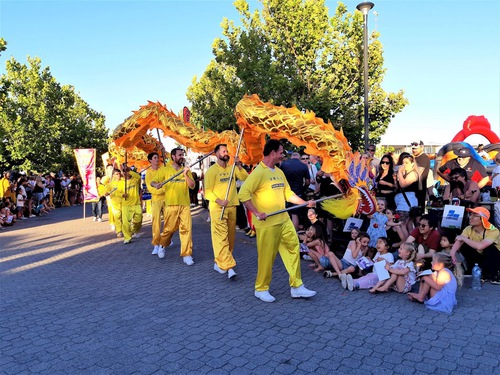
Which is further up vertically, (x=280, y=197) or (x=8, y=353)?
(x=280, y=197)

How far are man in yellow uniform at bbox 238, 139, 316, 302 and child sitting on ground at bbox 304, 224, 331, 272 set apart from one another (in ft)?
4.18

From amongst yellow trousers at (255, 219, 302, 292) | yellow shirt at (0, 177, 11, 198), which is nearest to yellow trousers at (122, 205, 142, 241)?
yellow trousers at (255, 219, 302, 292)

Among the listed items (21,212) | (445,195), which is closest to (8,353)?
(445,195)

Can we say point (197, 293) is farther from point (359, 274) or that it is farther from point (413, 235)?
point (413, 235)

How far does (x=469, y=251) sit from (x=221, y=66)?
27044 mm

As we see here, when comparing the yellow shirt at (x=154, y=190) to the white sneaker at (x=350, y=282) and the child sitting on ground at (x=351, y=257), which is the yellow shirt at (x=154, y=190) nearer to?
the child sitting on ground at (x=351, y=257)

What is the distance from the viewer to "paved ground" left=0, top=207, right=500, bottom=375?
3445 millimetres

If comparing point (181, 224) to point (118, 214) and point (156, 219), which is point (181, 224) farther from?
point (118, 214)

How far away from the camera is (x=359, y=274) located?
19.4 feet

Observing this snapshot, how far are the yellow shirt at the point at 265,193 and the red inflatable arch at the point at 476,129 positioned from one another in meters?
9.51

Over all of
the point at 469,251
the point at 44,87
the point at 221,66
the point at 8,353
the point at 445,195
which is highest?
the point at 221,66

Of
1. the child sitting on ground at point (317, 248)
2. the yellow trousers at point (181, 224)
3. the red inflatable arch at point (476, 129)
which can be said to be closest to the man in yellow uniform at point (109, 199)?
the yellow trousers at point (181, 224)

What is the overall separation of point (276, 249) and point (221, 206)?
1.53m

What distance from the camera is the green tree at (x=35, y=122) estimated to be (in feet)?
83.4
